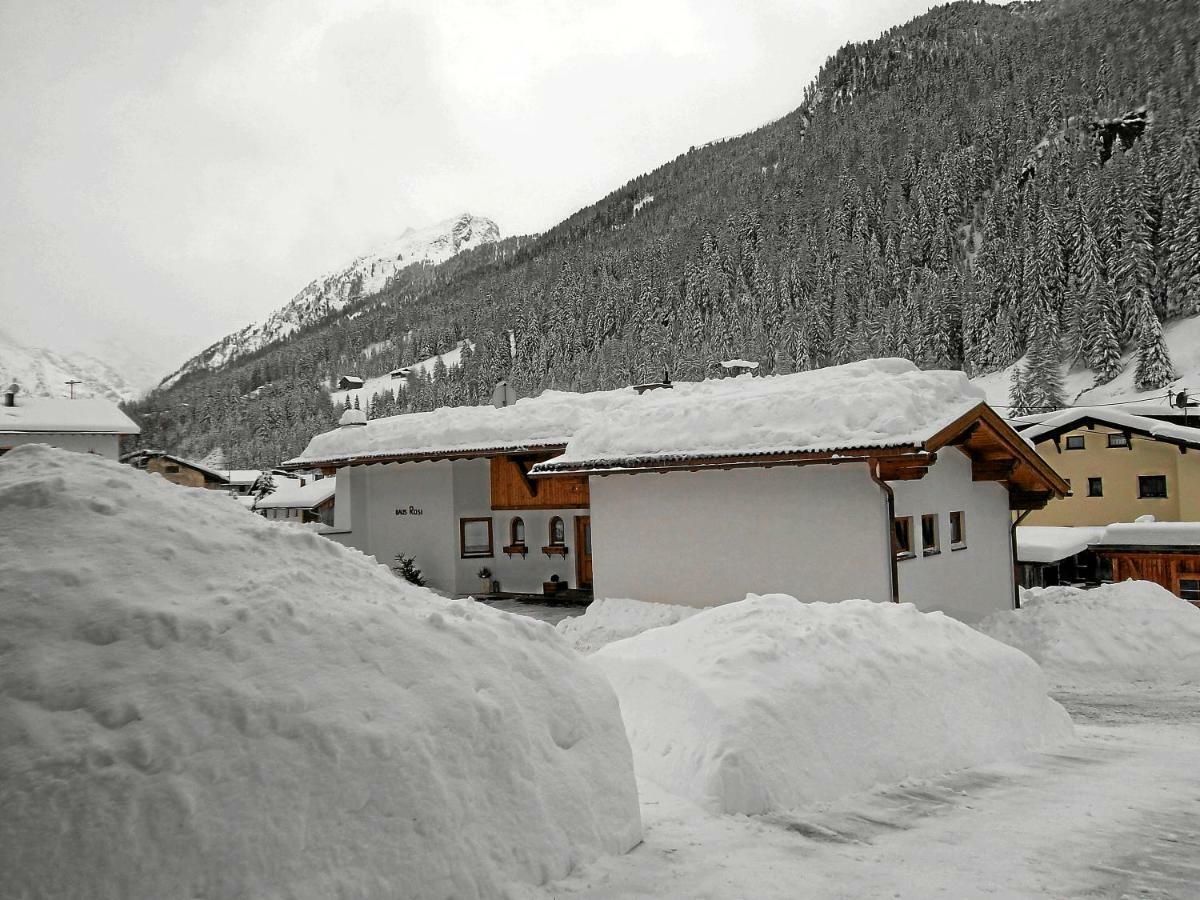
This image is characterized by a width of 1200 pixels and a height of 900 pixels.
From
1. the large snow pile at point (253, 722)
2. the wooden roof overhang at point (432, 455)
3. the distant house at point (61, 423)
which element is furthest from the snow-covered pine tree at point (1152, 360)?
the large snow pile at point (253, 722)

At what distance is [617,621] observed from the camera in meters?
14.5

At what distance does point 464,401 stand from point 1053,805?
9836 cm

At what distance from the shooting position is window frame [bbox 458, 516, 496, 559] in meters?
20.5

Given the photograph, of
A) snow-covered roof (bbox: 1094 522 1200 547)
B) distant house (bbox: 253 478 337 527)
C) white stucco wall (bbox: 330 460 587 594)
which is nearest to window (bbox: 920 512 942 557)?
white stucco wall (bbox: 330 460 587 594)

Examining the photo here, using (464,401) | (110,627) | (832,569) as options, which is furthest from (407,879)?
(464,401)

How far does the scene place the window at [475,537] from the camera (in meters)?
20.6

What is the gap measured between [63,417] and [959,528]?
40.1 m

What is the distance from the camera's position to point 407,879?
303cm

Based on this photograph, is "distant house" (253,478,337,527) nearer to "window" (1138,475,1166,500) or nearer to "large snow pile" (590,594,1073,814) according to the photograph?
"large snow pile" (590,594,1073,814)

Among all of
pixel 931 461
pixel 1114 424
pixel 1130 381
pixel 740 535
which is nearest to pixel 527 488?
pixel 740 535

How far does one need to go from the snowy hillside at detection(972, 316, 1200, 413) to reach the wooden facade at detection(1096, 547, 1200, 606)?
3194 centimetres

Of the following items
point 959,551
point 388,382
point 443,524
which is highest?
point 388,382

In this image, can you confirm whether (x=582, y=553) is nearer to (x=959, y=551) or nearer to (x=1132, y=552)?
(x=959, y=551)

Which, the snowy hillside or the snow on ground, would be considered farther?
the snow on ground
